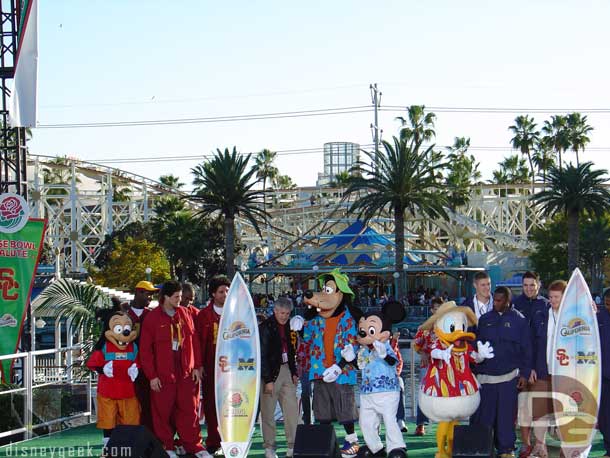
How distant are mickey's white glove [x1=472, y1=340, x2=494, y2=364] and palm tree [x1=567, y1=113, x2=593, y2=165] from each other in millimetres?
63323

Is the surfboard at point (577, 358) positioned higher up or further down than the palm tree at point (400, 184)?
further down

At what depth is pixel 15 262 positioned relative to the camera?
14.3m

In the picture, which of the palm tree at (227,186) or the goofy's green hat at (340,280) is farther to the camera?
the palm tree at (227,186)

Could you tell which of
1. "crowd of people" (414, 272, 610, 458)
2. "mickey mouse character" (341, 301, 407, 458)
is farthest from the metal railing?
"crowd of people" (414, 272, 610, 458)

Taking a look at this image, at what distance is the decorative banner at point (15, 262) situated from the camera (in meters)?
14.1

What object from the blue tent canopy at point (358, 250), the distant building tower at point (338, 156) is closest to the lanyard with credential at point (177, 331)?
the blue tent canopy at point (358, 250)

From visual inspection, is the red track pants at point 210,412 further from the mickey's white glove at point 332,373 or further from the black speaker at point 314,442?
the black speaker at point 314,442

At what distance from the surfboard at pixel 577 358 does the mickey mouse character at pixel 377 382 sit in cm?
133

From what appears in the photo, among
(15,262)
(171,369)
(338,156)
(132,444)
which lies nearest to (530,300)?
(171,369)

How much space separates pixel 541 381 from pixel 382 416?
56.8 inches

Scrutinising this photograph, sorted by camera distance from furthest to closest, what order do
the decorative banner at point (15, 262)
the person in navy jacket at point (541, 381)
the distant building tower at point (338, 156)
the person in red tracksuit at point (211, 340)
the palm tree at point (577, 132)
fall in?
the distant building tower at point (338, 156)
the palm tree at point (577, 132)
the decorative banner at point (15, 262)
the person in red tracksuit at point (211, 340)
the person in navy jacket at point (541, 381)

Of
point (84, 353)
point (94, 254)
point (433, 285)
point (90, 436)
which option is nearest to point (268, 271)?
point (433, 285)

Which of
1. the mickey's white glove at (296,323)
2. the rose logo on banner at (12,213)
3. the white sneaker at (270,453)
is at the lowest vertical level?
the white sneaker at (270,453)

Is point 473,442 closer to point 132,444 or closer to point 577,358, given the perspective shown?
point 577,358
